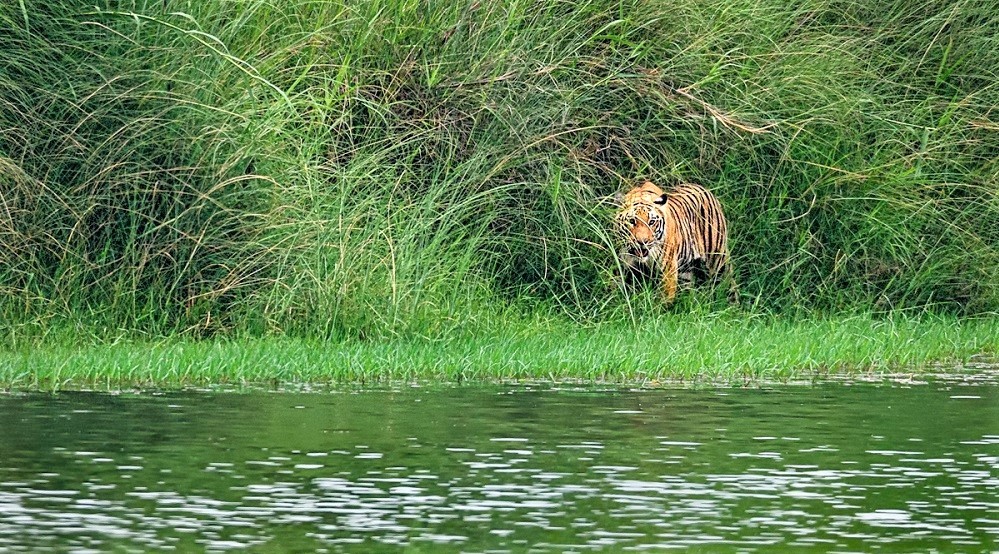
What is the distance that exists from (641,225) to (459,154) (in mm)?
1648

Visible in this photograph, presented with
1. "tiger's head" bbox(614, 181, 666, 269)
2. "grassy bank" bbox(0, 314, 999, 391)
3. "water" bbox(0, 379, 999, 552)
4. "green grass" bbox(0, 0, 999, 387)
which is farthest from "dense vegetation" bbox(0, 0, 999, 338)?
"water" bbox(0, 379, 999, 552)

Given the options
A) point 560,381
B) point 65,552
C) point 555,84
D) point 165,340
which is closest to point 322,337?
point 165,340

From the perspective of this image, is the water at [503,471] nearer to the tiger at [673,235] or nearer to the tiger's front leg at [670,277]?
the tiger's front leg at [670,277]

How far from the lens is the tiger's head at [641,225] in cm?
1681

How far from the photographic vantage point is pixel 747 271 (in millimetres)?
17984

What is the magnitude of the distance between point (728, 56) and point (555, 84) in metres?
1.99

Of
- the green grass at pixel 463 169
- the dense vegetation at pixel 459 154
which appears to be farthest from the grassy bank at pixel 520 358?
the dense vegetation at pixel 459 154

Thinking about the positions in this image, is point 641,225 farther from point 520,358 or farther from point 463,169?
point 520,358

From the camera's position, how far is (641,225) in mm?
16938

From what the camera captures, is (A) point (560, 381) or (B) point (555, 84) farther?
(B) point (555, 84)

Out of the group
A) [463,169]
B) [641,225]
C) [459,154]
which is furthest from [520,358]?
[641,225]

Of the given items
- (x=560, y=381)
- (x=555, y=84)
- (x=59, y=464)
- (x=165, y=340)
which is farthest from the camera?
(x=555, y=84)

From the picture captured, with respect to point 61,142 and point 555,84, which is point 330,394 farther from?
point 555,84

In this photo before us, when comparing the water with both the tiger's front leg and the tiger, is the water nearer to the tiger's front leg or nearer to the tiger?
the tiger's front leg
